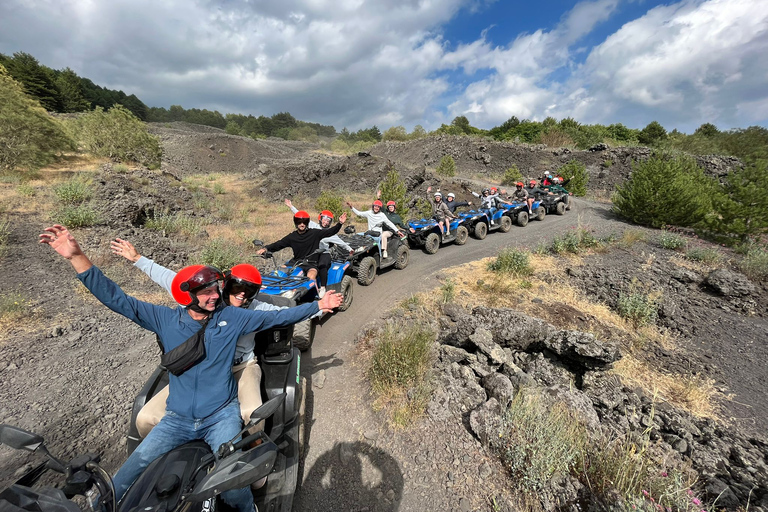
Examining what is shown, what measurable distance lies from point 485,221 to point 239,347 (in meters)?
10.2

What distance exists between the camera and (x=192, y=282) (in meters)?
2.22

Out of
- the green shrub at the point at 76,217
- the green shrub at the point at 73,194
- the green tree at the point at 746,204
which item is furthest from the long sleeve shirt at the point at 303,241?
the green tree at the point at 746,204

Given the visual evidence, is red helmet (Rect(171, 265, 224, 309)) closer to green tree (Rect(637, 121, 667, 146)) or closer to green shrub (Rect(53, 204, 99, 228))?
green shrub (Rect(53, 204, 99, 228))

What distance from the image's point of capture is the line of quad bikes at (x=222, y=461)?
1277mm

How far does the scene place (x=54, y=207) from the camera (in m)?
9.18

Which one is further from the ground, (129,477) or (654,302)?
(129,477)

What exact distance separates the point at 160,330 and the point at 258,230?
31.9 feet

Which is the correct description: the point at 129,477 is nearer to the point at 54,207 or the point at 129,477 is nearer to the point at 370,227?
the point at 370,227

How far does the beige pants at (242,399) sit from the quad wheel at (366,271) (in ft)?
13.2

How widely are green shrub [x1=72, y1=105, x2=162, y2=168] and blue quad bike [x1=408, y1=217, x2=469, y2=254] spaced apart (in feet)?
62.0

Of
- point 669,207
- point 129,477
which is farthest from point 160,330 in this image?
point 669,207

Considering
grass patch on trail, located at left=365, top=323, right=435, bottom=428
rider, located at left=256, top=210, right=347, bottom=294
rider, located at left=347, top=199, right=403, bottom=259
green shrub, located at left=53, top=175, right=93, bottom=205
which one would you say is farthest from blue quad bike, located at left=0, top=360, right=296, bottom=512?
green shrub, located at left=53, top=175, right=93, bottom=205

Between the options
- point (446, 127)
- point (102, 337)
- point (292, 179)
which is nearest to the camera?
point (102, 337)

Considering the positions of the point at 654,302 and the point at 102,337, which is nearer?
the point at 102,337
